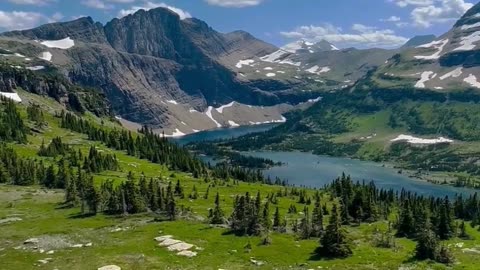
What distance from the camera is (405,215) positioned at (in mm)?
112438

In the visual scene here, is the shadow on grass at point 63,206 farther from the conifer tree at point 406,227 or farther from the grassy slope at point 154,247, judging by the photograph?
the conifer tree at point 406,227

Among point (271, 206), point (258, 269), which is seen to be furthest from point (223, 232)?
point (271, 206)

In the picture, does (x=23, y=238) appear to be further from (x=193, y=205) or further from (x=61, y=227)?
(x=193, y=205)

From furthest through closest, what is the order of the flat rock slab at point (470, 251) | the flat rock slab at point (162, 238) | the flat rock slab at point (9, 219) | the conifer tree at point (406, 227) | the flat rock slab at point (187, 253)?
the flat rock slab at point (9, 219)
the conifer tree at point (406, 227)
the flat rock slab at point (470, 251)
the flat rock slab at point (162, 238)
the flat rock slab at point (187, 253)

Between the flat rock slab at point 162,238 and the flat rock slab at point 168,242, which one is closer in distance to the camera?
the flat rock slab at point 168,242

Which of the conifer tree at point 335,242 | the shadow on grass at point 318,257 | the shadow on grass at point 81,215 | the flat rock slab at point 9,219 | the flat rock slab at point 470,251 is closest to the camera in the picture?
the shadow on grass at point 318,257

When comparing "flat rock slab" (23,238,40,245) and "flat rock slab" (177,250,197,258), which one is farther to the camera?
"flat rock slab" (23,238,40,245)

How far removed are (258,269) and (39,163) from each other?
136562 millimetres

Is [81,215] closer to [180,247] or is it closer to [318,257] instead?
[180,247]

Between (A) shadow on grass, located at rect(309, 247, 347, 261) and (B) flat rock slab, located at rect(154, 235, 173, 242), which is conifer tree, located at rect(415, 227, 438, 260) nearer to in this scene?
(A) shadow on grass, located at rect(309, 247, 347, 261)

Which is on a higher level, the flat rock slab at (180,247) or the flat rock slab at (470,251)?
the flat rock slab at (180,247)

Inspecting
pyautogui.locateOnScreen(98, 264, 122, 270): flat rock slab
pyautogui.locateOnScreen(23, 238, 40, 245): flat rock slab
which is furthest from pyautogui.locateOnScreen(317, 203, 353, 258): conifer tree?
pyautogui.locateOnScreen(23, 238, 40, 245): flat rock slab

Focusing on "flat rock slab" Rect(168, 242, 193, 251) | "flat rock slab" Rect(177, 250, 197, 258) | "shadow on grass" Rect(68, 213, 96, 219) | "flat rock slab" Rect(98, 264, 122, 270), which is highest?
"shadow on grass" Rect(68, 213, 96, 219)

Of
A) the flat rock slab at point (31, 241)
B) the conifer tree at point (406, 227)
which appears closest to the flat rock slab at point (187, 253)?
the flat rock slab at point (31, 241)
